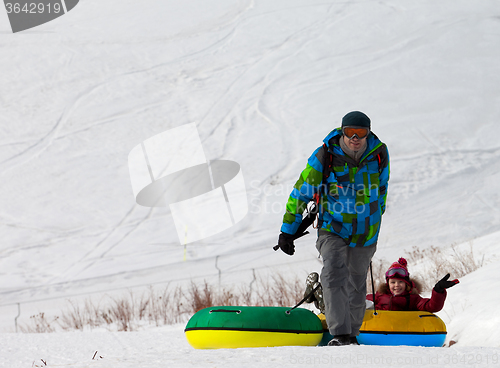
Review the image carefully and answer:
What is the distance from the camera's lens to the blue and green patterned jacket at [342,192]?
3.39 meters

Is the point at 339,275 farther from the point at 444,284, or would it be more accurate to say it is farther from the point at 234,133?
the point at 234,133

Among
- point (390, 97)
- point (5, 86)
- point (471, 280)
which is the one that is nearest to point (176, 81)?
point (5, 86)

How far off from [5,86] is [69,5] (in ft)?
32.9

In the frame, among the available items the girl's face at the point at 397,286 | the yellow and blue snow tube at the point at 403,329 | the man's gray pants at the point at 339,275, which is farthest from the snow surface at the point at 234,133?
the man's gray pants at the point at 339,275

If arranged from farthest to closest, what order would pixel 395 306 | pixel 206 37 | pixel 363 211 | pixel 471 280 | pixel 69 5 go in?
pixel 69 5
pixel 206 37
pixel 471 280
pixel 395 306
pixel 363 211

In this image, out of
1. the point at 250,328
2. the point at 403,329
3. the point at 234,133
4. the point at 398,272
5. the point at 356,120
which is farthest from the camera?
the point at 234,133

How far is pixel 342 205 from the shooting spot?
11.2 ft


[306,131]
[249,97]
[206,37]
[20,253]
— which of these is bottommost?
[20,253]

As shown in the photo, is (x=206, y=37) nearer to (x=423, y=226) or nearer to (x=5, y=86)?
(x=5, y=86)

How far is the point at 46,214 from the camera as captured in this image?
47.4ft

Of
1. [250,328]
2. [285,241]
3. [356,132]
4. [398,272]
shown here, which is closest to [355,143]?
[356,132]

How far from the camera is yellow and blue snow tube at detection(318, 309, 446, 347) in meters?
4.00

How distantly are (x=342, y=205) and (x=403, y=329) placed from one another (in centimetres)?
125

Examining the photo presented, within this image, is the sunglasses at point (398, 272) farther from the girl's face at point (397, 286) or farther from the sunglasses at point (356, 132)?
the sunglasses at point (356, 132)
